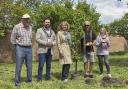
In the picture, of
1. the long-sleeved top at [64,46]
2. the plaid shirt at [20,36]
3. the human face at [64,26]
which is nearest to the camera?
the plaid shirt at [20,36]

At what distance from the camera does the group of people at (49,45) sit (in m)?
13.2

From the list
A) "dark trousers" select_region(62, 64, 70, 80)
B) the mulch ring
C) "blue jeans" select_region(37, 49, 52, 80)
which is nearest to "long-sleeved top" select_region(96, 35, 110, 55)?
"dark trousers" select_region(62, 64, 70, 80)

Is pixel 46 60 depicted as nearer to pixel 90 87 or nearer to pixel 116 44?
pixel 90 87

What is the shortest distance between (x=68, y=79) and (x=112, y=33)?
1509 inches

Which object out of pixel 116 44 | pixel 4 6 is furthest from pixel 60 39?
pixel 116 44

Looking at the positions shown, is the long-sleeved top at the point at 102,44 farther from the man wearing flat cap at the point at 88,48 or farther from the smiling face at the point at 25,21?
the smiling face at the point at 25,21

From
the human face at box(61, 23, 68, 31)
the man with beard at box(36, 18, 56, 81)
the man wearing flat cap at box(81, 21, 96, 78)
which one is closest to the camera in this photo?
the man with beard at box(36, 18, 56, 81)

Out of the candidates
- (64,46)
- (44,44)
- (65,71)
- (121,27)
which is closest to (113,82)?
(65,71)

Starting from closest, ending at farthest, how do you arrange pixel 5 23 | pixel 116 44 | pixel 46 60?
pixel 46 60 < pixel 5 23 < pixel 116 44

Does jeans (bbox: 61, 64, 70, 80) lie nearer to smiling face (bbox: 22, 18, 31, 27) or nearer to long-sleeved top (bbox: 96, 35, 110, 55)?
long-sleeved top (bbox: 96, 35, 110, 55)

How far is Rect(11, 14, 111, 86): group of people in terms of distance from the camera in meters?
13.2

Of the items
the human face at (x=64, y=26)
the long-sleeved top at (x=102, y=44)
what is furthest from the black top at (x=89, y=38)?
the human face at (x=64, y=26)

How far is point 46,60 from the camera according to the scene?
14.6 meters

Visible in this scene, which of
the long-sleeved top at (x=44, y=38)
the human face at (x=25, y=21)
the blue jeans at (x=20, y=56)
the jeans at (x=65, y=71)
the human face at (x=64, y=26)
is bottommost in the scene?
the jeans at (x=65, y=71)
